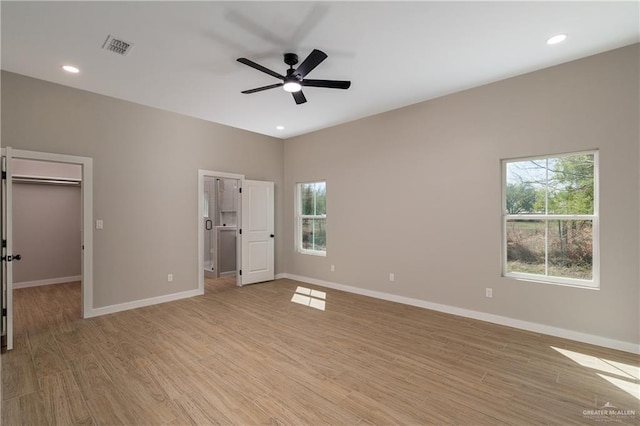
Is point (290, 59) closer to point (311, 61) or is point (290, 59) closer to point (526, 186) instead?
point (311, 61)

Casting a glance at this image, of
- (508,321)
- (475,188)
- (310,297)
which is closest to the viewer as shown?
(508,321)

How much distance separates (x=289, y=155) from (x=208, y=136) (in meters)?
1.79

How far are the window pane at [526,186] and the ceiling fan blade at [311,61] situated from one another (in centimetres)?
278

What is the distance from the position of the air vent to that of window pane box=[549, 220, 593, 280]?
4.99 metres

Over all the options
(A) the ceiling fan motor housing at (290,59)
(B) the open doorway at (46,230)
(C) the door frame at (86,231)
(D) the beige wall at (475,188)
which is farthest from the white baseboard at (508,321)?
(B) the open doorway at (46,230)

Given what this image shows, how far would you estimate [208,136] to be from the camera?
209 inches

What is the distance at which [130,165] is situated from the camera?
14.5 feet

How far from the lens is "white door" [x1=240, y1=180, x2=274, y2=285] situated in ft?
19.0

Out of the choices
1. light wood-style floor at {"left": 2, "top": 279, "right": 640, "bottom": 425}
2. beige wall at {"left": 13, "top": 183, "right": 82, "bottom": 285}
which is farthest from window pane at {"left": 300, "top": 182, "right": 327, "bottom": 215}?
beige wall at {"left": 13, "top": 183, "right": 82, "bottom": 285}

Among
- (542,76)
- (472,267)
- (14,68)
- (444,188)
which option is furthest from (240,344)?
(542,76)

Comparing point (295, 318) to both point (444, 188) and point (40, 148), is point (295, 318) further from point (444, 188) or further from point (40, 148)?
point (40, 148)

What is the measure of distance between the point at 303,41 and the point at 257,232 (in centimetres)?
392

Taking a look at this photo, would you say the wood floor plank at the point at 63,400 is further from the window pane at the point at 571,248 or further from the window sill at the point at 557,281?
the window pane at the point at 571,248

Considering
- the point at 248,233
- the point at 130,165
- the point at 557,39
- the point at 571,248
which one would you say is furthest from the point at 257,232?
the point at 557,39
